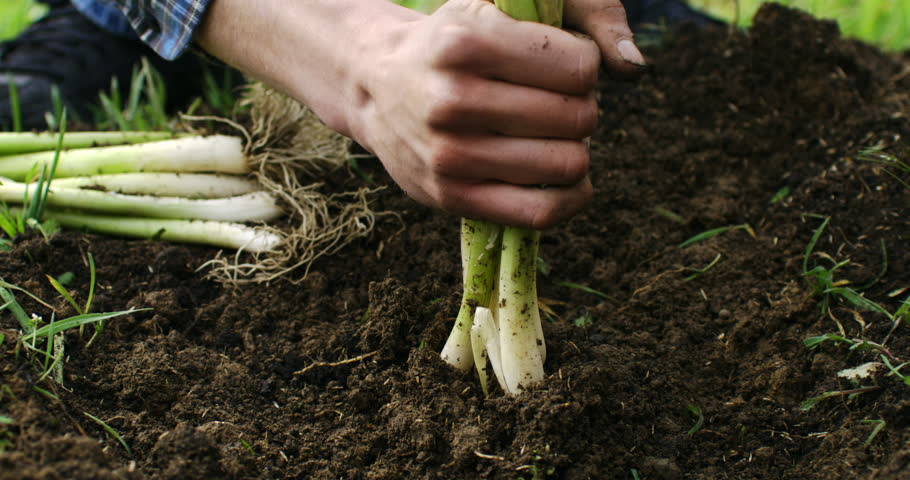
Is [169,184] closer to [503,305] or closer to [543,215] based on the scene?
[503,305]

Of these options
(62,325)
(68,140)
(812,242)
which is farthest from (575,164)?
(68,140)

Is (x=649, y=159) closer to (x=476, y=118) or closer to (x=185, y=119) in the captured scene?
(x=476, y=118)

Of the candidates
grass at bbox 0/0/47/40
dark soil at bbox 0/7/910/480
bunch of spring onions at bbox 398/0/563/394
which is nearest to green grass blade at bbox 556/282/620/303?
dark soil at bbox 0/7/910/480

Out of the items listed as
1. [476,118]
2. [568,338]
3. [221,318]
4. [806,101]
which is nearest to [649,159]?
[806,101]

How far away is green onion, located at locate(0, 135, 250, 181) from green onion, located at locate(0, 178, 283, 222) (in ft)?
0.30

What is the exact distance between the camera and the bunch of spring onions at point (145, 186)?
66.8 inches

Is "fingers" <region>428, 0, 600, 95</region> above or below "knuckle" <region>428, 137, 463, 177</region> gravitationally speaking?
above

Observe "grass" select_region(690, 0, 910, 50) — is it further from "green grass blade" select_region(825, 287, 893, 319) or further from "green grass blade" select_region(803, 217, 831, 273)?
"green grass blade" select_region(825, 287, 893, 319)

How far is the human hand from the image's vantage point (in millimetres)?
986

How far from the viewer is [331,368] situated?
1.36 metres

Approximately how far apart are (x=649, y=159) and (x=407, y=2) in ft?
5.20

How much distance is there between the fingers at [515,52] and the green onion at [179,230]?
868 mm

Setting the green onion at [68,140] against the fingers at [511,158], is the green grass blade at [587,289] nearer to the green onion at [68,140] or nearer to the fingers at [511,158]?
the fingers at [511,158]

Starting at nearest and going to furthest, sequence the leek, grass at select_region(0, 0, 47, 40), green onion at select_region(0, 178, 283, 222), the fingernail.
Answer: the fingernail → the leek → green onion at select_region(0, 178, 283, 222) → grass at select_region(0, 0, 47, 40)
